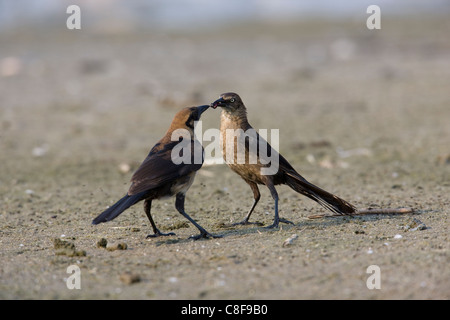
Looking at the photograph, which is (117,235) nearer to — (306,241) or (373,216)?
(306,241)

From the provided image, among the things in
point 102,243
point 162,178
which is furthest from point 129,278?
point 162,178

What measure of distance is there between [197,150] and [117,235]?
113 centimetres

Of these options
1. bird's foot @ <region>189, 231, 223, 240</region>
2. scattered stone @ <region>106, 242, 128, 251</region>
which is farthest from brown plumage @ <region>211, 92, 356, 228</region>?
scattered stone @ <region>106, 242, 128, 251</region>

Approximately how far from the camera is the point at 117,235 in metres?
6.27

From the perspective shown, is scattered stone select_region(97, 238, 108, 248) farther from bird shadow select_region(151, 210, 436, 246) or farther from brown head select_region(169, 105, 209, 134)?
brown head select_region(169, 105, 209, 134)

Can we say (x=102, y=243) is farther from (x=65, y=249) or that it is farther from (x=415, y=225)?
(x=415, y=225)

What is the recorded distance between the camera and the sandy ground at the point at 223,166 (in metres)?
4.87

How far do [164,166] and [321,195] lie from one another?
64.7 inches

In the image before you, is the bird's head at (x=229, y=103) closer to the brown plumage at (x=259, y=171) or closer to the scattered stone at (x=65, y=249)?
the brown plumage at (x=259, y=171)

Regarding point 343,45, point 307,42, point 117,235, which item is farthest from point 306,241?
point 307,42

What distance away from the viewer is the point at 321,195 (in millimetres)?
6504

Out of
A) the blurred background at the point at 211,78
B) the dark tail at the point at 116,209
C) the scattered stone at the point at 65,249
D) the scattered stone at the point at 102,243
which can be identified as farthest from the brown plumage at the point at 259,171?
the blurred background at the point at 211,78

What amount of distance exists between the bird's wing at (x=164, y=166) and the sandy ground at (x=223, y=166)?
0.56 meters

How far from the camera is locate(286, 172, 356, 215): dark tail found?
6424 millimetres
